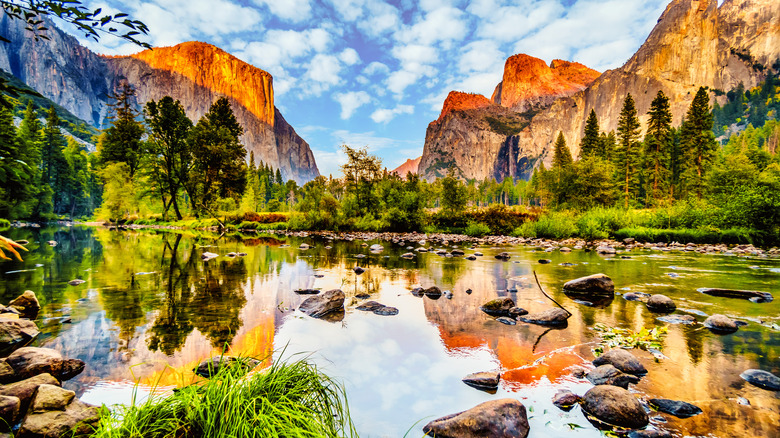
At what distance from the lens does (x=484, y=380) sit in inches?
162

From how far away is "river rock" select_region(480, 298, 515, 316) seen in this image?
7289mm

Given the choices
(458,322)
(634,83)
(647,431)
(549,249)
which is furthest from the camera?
(634,83)

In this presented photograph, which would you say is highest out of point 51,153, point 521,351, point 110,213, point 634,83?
point 634,83

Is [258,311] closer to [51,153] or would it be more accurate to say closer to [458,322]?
[458,322]

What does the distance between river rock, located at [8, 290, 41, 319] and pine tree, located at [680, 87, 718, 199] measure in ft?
225

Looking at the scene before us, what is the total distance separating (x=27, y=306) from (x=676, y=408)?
430 inches

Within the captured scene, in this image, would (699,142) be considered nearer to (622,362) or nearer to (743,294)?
(743,294)

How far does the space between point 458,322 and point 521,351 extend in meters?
1.66

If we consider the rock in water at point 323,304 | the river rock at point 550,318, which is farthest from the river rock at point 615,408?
the rock in water at point 323,304

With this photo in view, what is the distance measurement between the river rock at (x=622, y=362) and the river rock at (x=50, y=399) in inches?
249

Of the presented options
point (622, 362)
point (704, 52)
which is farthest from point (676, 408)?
point (704, 52)

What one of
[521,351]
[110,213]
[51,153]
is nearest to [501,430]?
[521,351]

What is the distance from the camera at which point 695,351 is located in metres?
4.98

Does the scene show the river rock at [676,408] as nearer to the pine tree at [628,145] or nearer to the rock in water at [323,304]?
the rock in water at [323,304]
